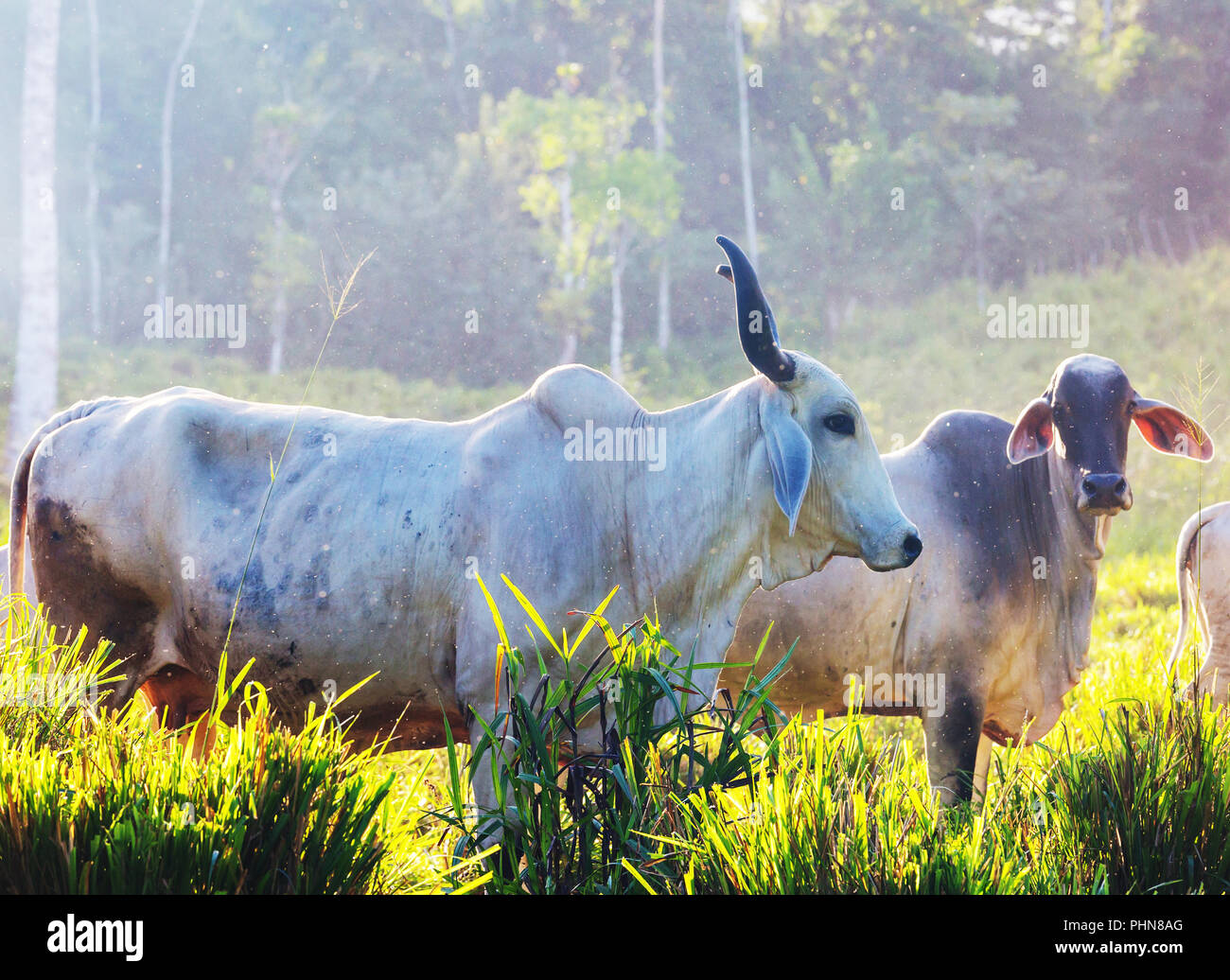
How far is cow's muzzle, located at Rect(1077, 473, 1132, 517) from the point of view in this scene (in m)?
3.75

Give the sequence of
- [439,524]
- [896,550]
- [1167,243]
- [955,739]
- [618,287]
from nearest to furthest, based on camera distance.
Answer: [896,550]
[439,524]
[955,739]
[1167,243]
[618,287]

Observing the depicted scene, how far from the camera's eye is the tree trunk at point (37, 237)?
1132cm

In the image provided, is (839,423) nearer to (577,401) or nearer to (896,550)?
(896,550)

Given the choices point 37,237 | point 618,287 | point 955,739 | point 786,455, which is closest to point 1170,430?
point 955,739

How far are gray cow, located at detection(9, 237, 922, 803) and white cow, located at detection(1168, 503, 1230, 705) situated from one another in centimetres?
215

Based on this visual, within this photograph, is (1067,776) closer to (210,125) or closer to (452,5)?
(452,5)

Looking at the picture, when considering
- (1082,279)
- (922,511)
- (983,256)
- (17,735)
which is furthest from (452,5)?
(17,735)

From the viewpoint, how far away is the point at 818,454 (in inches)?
125

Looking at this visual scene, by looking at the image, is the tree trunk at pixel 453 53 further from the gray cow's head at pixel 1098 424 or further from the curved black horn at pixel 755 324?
the curved black horn at pixel 755 324

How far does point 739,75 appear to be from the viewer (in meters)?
19.2

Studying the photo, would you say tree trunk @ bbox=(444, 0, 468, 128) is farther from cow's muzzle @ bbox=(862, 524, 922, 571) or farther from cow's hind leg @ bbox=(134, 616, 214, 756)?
cow's muzzle @ bbox=(862, 524, 922, 571)

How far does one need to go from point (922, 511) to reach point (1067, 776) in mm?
1837

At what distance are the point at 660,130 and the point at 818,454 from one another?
1663cm

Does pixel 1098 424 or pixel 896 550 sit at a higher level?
pixel 1098 424
